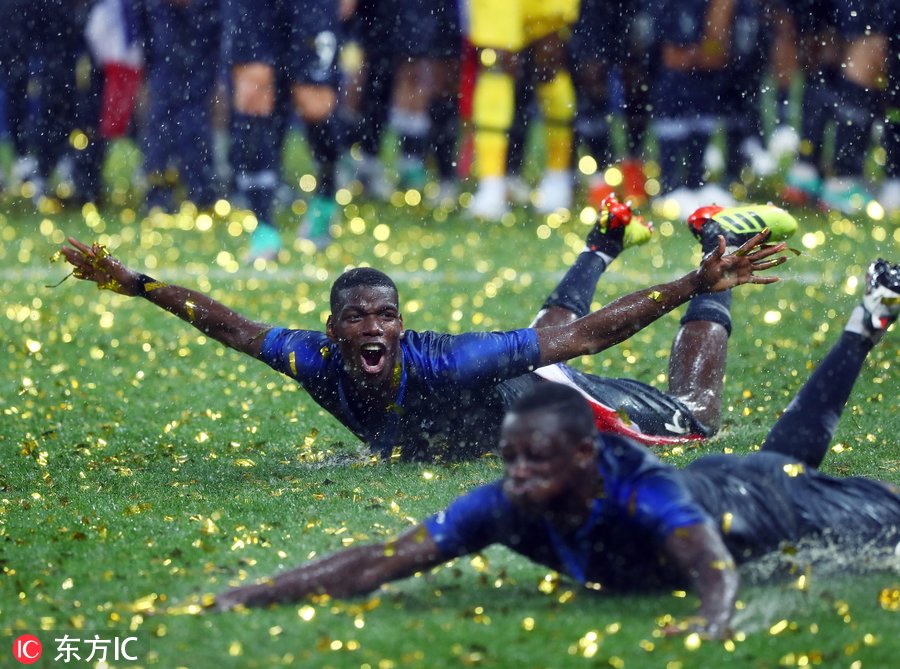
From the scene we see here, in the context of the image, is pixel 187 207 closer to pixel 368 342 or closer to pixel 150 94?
pixel 150 94

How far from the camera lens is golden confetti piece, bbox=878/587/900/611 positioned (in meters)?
4.52

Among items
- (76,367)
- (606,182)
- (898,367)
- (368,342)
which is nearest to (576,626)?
(368,342)

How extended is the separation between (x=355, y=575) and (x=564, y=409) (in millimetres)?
771

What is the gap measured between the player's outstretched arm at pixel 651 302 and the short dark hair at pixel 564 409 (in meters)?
1.51

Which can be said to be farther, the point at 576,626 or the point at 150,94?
the point at 150,94

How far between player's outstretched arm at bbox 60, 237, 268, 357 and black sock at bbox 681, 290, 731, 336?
1.90 metres

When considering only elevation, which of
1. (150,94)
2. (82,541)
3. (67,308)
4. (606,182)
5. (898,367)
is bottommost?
(82,541)

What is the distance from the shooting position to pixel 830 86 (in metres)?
13.5

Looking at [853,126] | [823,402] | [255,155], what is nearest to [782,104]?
[853,126]

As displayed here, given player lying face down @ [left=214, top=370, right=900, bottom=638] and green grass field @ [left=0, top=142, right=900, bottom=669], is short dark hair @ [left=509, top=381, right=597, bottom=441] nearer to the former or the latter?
player lying face down @ [left=214, top=370, right=900, bottom=638]

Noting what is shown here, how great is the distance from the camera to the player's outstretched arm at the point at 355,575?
4539mm

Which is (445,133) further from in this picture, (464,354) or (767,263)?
(767,263)

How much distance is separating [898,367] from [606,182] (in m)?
5.98

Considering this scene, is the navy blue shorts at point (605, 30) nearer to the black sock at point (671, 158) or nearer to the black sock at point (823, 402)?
the black sock at point (671, 158)
